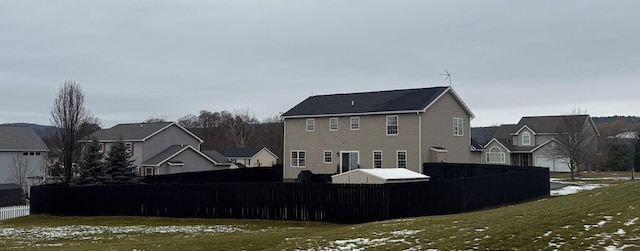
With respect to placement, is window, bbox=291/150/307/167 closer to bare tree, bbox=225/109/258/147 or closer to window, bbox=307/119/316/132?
window, bbox=307/119/316/132

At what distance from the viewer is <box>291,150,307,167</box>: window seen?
42.0 meters

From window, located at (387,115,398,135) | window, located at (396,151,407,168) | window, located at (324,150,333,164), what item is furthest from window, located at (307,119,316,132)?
window, located at (396,151,407,168)

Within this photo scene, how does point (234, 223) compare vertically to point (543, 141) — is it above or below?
below

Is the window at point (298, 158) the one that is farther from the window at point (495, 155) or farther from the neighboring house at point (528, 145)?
the window at point (495, 155)

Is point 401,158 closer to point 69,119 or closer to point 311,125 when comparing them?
point 311,125

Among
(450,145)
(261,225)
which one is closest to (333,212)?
(261,225)

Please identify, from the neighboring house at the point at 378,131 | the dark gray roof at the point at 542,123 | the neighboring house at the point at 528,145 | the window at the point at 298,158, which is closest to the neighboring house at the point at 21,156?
the window at the point at 298,158

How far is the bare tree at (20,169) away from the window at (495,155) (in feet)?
164

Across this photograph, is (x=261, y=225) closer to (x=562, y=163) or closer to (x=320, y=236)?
(x=320, y=236)

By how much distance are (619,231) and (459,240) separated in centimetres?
268

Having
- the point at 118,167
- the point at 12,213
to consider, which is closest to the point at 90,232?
the point at 12,213

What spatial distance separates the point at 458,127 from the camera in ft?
132

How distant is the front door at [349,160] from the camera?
128 feet

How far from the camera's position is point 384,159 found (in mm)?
37688
